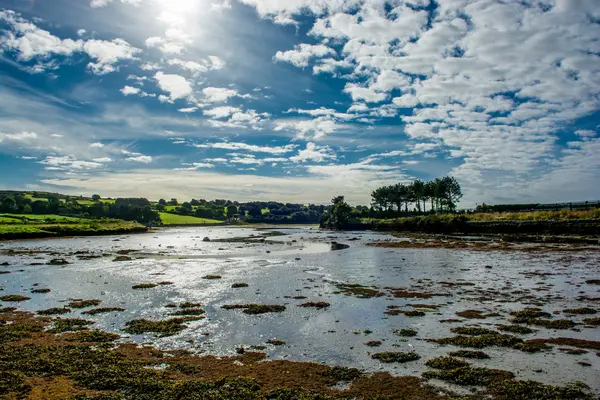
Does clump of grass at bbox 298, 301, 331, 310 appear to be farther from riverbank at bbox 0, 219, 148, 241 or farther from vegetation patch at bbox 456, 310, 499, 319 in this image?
riverbank at bbox 0, 219, 148, 241

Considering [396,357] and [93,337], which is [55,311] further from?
[396,357]

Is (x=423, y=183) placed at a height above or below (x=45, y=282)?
above

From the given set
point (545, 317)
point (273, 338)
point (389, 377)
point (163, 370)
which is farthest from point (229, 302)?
point (545, 317)

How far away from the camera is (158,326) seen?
58.7 feet

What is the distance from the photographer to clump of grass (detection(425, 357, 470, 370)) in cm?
1272

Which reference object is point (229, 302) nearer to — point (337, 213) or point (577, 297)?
point (577, 297)

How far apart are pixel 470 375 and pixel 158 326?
13815mm

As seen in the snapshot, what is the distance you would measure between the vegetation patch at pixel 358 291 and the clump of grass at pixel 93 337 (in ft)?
48.2

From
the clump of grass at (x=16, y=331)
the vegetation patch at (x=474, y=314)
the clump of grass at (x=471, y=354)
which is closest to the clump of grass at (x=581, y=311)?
the vegetation patch at (x=474, y=314)

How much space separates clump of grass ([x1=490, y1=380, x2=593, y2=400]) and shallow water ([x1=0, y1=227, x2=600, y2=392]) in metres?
0.58

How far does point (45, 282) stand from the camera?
31.2 meters

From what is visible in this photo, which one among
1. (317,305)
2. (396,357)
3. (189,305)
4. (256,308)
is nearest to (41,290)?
(189,305)

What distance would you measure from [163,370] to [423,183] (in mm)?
164549

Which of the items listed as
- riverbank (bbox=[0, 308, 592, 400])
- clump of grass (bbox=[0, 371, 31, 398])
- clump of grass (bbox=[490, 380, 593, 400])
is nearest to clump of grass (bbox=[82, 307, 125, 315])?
riverbank (bbox=[0, 308, 592, 400])
